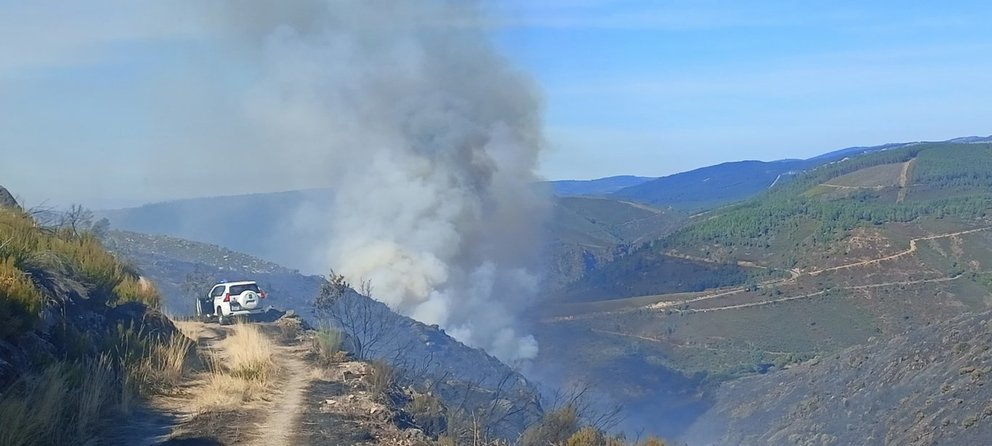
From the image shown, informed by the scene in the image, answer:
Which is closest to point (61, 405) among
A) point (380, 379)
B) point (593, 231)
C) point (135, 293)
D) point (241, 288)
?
point (380, 379)

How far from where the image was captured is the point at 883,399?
26109 millimetres

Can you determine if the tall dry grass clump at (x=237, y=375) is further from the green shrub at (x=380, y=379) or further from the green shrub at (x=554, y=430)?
the green shrub at (x=554, y=430)

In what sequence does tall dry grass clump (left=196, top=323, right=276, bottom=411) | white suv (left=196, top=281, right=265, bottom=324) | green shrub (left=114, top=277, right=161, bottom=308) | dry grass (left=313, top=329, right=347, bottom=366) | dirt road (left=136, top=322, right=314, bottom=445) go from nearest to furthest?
dirt road (left=136, top=322, right=314, bottom=445) → tall dry grass clump (left=196, top=323, right=276, bottom=411) → green shrub (left=114, top=277, right=161, bottom=308) → dry grass (left=313, top=329, right=347, bottom=366) → white suv (left=196, top=281, right=265, bottom=324)

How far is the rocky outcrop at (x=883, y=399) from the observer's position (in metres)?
21.0

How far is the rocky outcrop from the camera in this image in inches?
829

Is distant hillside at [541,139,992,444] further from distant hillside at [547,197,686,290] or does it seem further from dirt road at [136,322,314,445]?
dirt road at [136,322,314,445]

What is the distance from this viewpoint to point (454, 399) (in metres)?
19.3

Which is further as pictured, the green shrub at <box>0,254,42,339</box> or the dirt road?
the dirt road

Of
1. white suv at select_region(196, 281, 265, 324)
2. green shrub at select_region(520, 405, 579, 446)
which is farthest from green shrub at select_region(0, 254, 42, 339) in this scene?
white suv at select_region(196, 281, 265, 324)

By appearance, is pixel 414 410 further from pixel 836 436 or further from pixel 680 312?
pixel 680 312

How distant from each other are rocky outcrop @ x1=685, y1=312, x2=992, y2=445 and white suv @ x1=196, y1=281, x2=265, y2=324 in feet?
52.6

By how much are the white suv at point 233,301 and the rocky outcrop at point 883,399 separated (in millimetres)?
16023

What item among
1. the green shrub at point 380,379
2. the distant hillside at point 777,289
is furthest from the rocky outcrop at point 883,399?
the green shrub at point 380,379

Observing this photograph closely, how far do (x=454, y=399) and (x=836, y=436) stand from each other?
12229 millimetres
